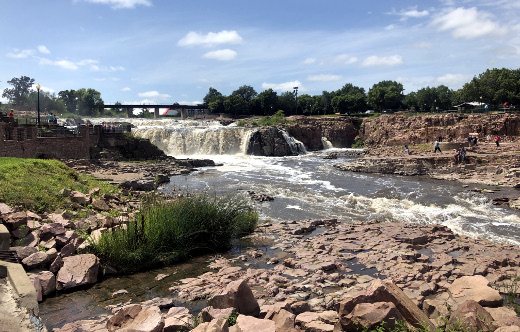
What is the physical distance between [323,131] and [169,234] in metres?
46.0

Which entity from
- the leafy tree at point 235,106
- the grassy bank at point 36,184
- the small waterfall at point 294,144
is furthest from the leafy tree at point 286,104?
the grassy bank at point 36,184

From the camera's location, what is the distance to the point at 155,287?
661cm

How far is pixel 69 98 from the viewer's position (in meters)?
104

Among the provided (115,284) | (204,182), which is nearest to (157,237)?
(115,284)

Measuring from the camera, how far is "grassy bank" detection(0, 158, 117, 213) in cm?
922

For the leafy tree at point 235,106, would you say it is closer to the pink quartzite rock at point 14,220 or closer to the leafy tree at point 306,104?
the leafy tree at point 306,104

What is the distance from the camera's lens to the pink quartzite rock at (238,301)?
4.79 metres

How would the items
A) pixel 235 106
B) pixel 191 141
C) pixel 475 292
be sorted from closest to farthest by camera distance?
1. pixel 475 292
2. pixel 191 141
3. pixel 235 106

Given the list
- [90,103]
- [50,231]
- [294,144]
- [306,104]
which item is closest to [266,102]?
[306,104]

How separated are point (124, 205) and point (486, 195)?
16.2 meters

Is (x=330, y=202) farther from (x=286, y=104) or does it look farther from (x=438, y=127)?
(x=286, y=104)

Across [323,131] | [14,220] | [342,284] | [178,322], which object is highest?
[323,131]

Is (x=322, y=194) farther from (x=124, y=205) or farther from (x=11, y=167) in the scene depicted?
(x=11, y=167)

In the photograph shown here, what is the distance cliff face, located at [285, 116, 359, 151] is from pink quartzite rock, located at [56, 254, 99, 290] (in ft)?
131
